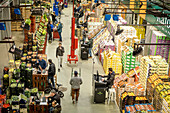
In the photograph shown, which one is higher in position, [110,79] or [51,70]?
[51,70]

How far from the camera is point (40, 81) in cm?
1379

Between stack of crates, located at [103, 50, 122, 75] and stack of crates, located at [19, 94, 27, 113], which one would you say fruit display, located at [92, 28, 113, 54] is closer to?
stack of crates, located at [103, 50, 122, 75]

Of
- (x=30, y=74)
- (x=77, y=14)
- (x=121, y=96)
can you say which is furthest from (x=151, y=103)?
(x=77, y=14)

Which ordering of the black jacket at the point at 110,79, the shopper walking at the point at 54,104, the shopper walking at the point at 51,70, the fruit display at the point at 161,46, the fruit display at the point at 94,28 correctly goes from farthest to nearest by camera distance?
1. the fruit display at the point at 94,28
2. the fruit display at the point at 161,46
3. the shopper walking at the point at 51,70
4. the black jacket at the point at 110,79
5. the shopper walking at the point at 54,104

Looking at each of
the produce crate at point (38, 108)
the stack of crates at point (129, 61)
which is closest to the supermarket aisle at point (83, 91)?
the produce crate at point (38, 108)

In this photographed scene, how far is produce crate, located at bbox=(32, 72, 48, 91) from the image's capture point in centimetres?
1368

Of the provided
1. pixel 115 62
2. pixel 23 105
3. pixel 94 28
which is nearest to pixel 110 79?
pixel 115 62

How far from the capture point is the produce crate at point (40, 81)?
13.7m

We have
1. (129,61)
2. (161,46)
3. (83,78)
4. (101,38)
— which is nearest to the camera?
(129,61)

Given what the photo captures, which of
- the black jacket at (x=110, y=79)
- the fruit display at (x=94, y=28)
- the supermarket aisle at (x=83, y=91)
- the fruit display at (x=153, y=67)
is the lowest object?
the supermarket aisle at (x=83, y=91)

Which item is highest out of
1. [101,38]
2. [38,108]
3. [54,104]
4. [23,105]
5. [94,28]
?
[94,28]

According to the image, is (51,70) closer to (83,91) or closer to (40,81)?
(40,81)

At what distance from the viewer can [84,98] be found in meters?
13.6

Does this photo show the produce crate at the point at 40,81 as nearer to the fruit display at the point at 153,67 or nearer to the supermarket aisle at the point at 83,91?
the supermarket aisle at the point at 83,91
